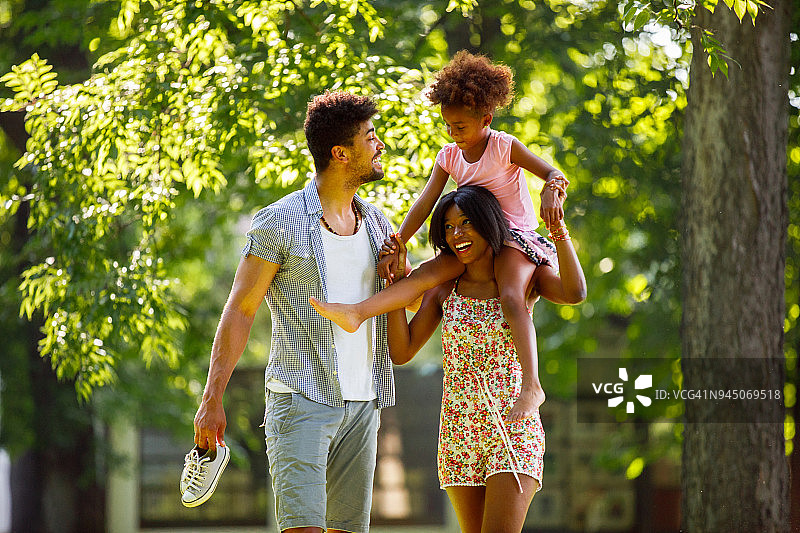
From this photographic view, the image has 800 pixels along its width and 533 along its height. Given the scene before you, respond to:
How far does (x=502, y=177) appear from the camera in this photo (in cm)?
322

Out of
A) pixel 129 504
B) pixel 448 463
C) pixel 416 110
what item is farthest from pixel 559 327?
pixel 129 504

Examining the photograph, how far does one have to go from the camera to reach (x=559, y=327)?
8.55m

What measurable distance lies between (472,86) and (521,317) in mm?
764

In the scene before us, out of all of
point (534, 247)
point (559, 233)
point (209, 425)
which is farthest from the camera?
point (534, 247)

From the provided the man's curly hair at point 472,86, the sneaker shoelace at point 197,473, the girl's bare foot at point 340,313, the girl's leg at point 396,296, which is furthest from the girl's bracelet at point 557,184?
the sneaker shoelace at point 197,473

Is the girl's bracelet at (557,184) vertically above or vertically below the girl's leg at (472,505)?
above

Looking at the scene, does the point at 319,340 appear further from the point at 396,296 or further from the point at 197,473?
the point at 197,473

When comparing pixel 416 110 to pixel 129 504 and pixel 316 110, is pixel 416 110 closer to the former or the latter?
pixel 316 110

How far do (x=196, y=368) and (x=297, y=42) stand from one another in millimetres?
4725

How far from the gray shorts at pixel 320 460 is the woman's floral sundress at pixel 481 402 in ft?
0.87

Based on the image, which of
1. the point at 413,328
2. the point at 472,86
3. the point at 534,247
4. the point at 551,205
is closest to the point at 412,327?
the point at 413,328

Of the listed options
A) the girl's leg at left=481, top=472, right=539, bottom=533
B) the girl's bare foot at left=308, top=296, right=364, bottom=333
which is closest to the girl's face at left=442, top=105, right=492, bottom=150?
the girl's bare foot at left=308, top=296, right=364, bottom=333

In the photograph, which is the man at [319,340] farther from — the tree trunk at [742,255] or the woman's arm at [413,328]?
the tree trunk at [742,255]

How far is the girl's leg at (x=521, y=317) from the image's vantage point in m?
2.97
